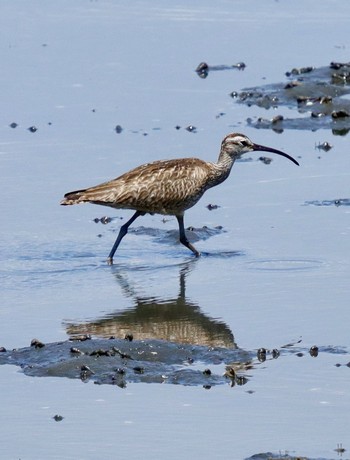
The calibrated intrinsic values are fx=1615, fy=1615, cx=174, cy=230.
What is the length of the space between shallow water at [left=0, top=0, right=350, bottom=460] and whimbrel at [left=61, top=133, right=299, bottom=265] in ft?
1.32

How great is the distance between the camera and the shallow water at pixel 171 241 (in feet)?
35.6

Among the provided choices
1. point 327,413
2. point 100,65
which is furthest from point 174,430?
point 100,65

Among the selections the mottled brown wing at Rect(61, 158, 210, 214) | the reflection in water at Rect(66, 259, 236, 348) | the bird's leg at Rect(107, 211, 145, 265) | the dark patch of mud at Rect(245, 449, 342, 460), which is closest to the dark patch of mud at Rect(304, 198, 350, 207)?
the mottled brown wing at Rect(61, 158, 210, 214)

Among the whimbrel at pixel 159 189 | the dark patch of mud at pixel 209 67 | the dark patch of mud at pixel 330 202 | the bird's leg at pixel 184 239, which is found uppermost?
the dark patch of mud at pixel 209 67

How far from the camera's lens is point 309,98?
22297 mm

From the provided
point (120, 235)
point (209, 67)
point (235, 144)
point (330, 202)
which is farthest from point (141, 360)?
point (209, 67)

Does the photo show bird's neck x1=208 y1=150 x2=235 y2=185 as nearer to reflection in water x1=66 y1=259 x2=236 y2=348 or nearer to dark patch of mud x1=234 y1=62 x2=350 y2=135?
reflection in water x1=66 y1=259 x2=236 y2=348

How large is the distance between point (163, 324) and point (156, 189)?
283 centimetres

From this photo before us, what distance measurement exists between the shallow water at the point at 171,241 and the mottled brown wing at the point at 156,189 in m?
0.47

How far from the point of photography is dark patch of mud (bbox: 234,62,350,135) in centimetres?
2122

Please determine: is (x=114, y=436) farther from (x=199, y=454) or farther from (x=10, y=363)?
(x=10, y=363)

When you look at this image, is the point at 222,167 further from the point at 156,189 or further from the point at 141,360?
the point at 141,360

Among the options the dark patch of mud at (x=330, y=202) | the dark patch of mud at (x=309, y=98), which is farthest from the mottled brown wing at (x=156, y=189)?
the dark patch of mud at (x=309, y=98)

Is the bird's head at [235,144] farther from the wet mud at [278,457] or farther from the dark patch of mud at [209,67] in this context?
the dark patch of mud at [209,67]
